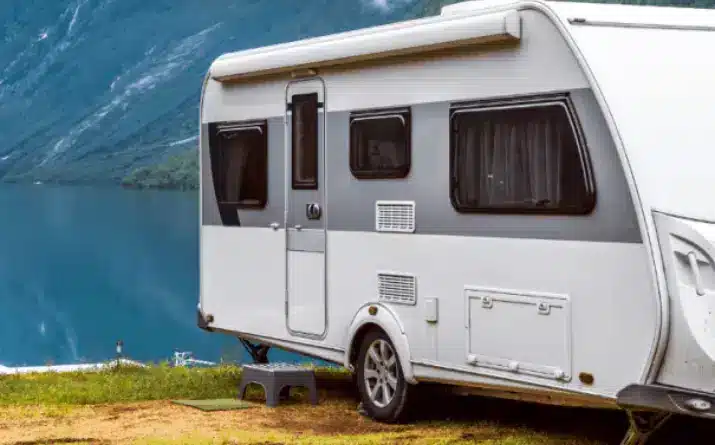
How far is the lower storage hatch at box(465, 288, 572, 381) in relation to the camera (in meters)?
10.5

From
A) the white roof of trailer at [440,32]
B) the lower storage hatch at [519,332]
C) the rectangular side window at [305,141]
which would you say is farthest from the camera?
the rectangular side window at [305,141]

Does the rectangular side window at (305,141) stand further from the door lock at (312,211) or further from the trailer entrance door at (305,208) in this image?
the door lock at (312,211)

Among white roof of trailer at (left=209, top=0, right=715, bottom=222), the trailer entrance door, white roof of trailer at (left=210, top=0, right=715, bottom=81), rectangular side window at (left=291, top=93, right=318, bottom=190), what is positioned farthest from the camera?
rectangular side window at (left=291, top=93, right=318, bottom=190)

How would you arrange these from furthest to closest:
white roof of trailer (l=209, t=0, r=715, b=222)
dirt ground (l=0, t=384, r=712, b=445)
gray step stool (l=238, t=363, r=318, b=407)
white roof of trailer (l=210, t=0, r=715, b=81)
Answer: gray step stool (l=238, t=363, r=318, b=407) < dirt ground (l=0, t=384, r=712, b=445) < white roof of trailer (l=210, t=0, r=715, b=81) < white roof of trailer (l=209, t=0, r=715, b=222)

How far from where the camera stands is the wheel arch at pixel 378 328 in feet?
39.2

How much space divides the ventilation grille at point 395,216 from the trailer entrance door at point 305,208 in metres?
0.75

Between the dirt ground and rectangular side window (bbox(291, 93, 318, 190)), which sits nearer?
the dirt ground

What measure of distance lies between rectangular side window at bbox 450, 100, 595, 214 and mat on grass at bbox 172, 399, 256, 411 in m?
2.74

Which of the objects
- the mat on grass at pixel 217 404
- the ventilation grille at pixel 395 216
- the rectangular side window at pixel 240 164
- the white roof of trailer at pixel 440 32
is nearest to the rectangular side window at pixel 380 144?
the ventilation grille at pixel 395 216

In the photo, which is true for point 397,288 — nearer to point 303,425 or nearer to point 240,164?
point 303,425

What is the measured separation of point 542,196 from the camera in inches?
421

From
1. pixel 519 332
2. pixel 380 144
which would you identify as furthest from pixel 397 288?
pixel 519 332

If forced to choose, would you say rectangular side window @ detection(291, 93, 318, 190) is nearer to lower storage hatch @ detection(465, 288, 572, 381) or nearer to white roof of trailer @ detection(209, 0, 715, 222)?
lower storage hatch @ detection(465, 288, 572, 381)

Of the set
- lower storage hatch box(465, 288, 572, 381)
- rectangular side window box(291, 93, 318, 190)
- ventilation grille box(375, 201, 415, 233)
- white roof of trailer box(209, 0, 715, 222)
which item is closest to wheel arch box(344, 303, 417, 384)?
ventilation grille box(375, 201, 415, 233)
